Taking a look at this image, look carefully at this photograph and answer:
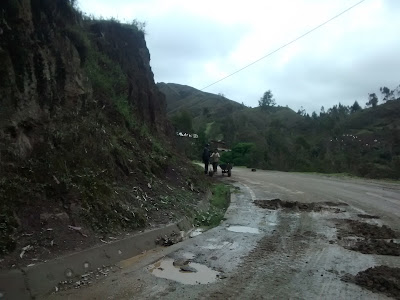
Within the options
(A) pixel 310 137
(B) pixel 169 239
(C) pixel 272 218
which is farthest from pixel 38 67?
(A) pixel 310 137

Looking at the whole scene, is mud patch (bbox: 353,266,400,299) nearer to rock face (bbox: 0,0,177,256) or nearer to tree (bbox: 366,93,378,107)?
rock face (bbox: 0,0,177,256)

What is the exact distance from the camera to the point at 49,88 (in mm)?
8648

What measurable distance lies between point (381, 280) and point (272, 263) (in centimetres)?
162

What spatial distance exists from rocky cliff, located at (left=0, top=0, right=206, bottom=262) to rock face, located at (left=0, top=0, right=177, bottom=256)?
2 centimetres

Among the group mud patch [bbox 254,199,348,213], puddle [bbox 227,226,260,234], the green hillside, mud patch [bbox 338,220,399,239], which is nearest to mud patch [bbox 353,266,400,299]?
mud patch [bbox 338,220,399,239]

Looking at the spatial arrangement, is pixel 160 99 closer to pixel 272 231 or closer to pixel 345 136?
pixel 272 231

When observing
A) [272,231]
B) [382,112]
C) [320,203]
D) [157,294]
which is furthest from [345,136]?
[157,294]

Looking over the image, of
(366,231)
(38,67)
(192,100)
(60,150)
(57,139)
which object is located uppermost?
(192,100)

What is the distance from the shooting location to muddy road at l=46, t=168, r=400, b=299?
5.14m

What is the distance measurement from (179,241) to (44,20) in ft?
18.7

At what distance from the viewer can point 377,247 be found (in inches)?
293

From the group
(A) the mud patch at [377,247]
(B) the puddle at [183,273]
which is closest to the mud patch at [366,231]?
(A) the mud patch at [377,247]

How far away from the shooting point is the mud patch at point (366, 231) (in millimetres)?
8469

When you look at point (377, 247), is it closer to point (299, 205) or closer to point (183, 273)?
point (183, 273)
